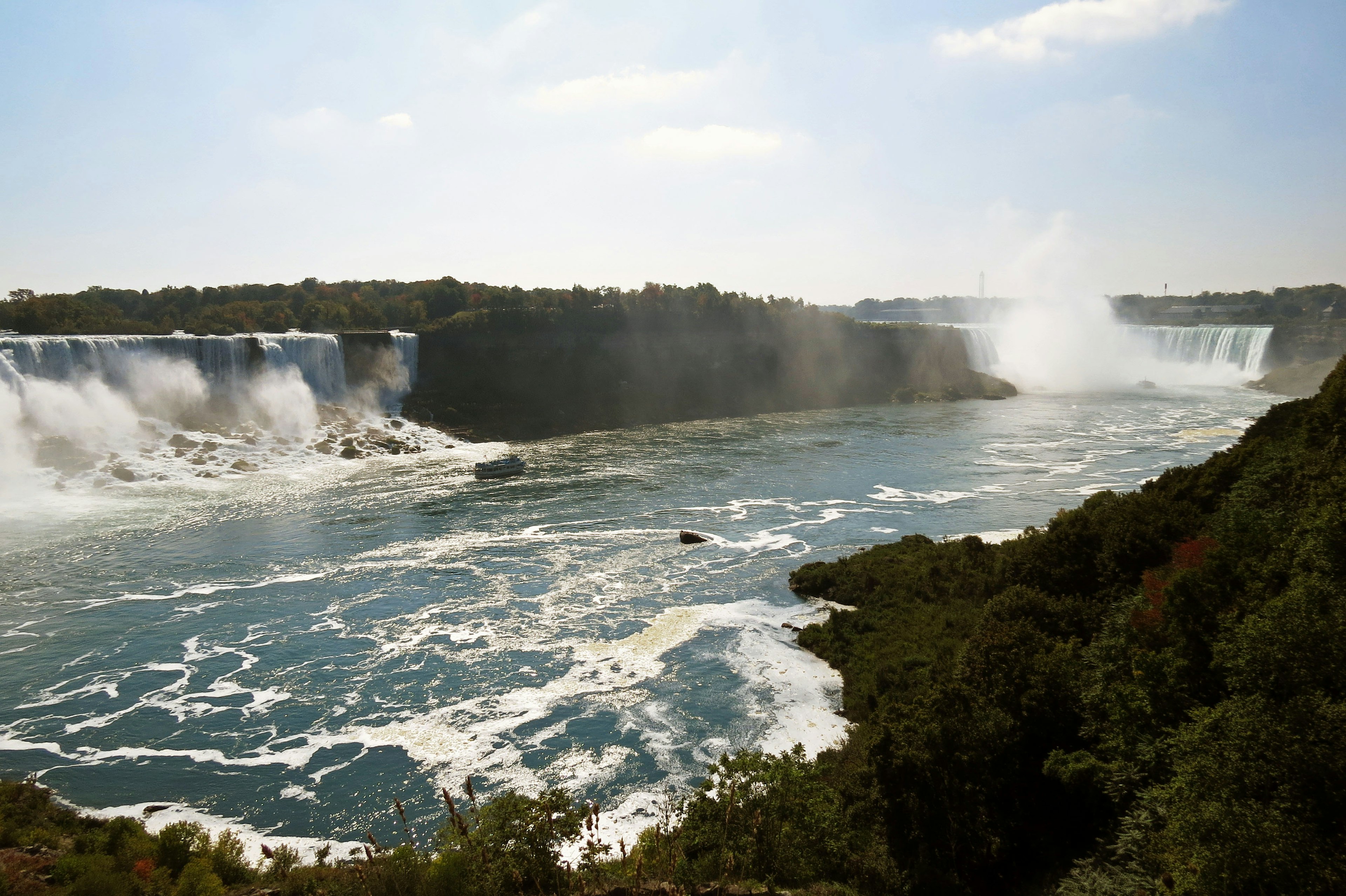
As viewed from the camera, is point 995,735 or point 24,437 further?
point 24,437

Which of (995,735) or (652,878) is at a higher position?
(652,878)

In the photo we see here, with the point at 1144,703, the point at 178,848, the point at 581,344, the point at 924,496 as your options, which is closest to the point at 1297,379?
the point at 924,496

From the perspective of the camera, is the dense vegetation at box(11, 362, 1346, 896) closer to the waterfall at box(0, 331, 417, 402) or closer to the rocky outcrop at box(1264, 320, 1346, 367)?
the waterfall at box(0, 331, 417, 402)

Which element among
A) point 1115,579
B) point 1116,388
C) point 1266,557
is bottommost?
point 1116,388

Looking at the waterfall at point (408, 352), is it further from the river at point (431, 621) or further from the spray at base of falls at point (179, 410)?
the river at point (431, 621)

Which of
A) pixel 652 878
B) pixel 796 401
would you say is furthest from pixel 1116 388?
pixel 652 878

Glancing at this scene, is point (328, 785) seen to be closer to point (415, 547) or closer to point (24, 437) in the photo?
point (415, 547)

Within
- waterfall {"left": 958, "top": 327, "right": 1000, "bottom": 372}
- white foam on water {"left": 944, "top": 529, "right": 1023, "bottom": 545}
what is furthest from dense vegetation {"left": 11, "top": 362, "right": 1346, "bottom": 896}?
waterfall {"left": 958, "top": 327, "right": 1000, "bottom": 372}

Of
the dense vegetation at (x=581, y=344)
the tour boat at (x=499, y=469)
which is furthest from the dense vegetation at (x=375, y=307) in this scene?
the tour boat at (x=499, y=469)

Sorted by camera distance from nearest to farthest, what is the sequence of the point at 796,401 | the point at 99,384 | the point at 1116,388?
the point at 99,384 → the point at 796,401 → the point at 1116,388
